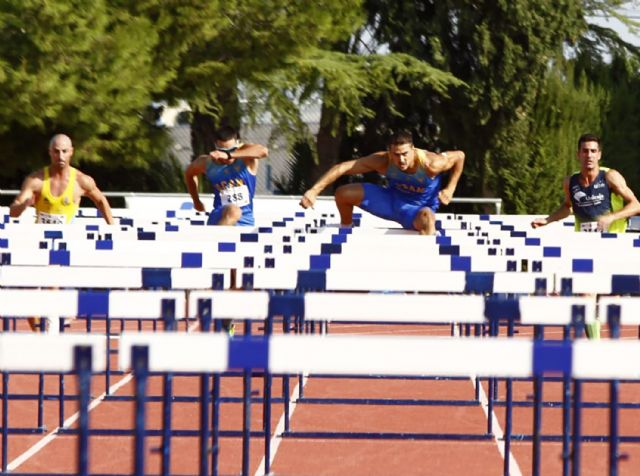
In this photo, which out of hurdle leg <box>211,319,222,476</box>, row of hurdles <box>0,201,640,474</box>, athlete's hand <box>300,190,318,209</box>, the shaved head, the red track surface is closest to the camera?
row of hurdles <box>0,201,640,474</box>

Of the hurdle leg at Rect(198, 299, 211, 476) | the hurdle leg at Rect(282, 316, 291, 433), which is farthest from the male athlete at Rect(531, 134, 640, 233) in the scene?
the hurdle leg at Rect(198, 299, 211, 476)

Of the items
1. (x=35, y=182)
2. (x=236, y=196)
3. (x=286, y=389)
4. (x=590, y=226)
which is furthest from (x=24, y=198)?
(x=286, y=389)

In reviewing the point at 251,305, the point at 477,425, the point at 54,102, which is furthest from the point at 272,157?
the point at 251,305

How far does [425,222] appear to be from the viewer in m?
13.3

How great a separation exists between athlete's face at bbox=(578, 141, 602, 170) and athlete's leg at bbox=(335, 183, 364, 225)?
2597mm

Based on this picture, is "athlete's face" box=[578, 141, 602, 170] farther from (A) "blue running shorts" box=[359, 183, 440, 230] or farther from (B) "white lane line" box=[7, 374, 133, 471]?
(B) "white lane line" box=[7, 374, 133, 471]

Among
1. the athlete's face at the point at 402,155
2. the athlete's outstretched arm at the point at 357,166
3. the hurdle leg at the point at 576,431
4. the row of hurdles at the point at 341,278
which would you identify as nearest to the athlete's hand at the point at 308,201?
the athlete's outstretched arm at the point at 357,166

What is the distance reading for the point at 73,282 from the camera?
612cm

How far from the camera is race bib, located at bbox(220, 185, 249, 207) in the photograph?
14.1 m

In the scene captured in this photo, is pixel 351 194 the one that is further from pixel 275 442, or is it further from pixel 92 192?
pixel 275 442

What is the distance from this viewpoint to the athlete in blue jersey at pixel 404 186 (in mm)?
13359

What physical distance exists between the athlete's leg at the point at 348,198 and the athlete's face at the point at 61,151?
287 cm

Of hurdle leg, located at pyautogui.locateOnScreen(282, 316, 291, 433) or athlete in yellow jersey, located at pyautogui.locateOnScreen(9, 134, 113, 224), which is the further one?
athlete in yellow jersey, located at pyautogui.locateOnScreen(9, 134, 113, 224)

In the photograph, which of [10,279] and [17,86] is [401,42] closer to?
[17,86]
